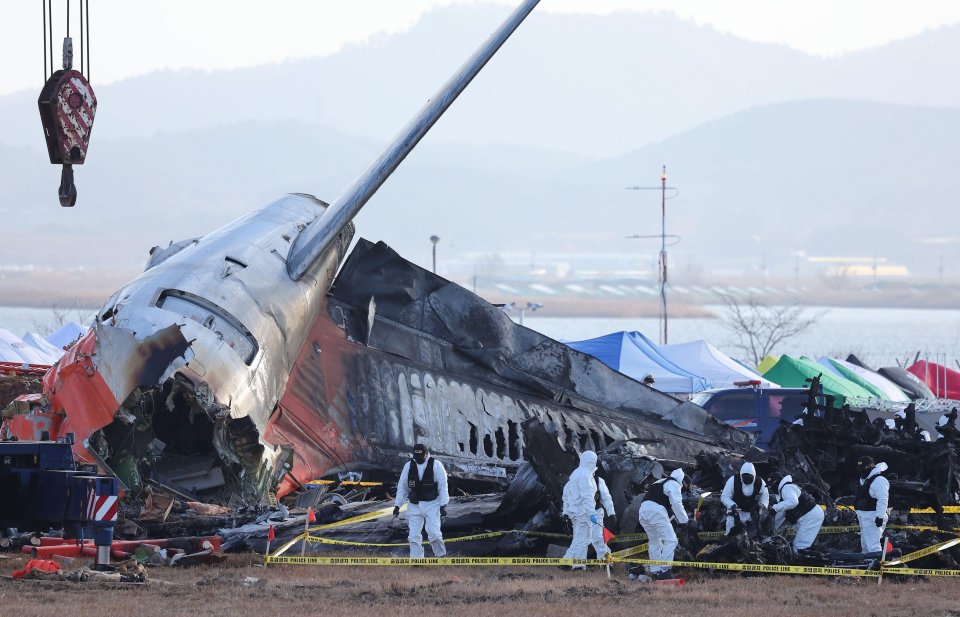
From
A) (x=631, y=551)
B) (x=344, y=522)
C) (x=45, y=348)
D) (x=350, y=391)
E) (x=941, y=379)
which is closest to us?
(x=631, y=551)

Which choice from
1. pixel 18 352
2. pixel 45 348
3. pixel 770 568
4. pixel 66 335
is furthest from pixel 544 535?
pixel 66 335

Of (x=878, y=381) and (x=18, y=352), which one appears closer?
(x=18, y=352)

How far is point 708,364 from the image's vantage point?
44031mm

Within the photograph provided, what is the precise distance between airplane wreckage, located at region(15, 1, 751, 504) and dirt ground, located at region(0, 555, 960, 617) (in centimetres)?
301

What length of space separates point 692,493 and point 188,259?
9228 mm

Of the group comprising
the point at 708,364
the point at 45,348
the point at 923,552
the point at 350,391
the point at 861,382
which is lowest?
the point at 923,552

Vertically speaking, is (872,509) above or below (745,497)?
below

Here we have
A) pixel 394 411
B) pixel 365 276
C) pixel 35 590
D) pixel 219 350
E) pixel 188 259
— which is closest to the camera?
pixel 35 590

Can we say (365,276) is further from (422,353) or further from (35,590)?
(35,590)

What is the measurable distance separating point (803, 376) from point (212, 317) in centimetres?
2744

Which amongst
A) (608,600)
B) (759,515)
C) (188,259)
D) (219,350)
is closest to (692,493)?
(759,515)

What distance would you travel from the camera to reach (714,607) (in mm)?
14867

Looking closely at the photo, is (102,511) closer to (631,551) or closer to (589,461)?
(589,461)

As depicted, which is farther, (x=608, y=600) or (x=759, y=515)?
(x=759, y=515)
